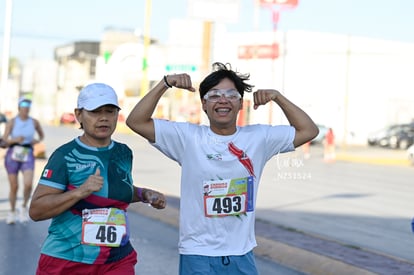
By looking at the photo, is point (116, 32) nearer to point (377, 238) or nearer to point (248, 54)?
point (248, 54)

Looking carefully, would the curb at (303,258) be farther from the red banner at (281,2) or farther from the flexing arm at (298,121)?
the red banner at (281,2)

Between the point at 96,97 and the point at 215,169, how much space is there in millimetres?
797

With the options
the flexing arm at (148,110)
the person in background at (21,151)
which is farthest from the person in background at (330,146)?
the flexing arm at (148,110)

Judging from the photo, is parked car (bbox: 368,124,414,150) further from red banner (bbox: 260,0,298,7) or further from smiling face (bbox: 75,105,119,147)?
smiling face (bbox: 75,105,119,147)

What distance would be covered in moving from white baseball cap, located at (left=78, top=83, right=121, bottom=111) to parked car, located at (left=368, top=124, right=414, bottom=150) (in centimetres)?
5190

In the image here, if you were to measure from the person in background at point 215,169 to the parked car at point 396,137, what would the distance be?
5137 cm

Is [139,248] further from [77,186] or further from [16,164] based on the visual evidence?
[77,186]

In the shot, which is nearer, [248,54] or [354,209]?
[354,209]

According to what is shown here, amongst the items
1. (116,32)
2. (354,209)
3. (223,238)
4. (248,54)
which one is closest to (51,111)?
(116,32)

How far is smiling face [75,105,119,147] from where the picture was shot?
4758 mm

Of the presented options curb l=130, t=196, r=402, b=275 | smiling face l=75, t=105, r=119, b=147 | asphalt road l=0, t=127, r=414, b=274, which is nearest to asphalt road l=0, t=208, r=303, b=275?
curb l=130, t=196, r=402, b=275

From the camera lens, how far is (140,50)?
8475 cm

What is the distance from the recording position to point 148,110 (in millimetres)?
5188

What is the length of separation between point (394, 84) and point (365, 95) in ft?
8.19
